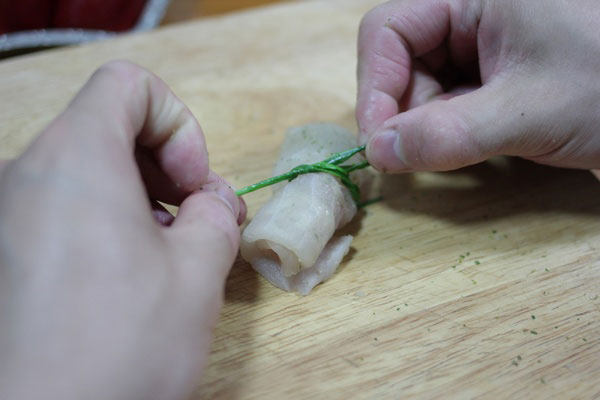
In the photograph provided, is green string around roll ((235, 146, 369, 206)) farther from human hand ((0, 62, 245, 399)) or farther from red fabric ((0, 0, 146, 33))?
red fabric ((0, 0, 146, 33))

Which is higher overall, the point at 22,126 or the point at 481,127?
the point at 481,127

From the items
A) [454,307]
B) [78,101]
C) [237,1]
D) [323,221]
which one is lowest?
[237,1]

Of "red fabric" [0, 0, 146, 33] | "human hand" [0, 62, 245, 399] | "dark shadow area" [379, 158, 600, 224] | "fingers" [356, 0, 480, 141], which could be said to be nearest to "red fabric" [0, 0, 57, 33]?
"red fabric" [0, 0, 146, 33]

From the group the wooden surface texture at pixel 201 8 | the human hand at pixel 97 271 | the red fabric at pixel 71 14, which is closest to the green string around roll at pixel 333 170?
the human hand at pixel 97 271

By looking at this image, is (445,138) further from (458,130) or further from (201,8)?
(201,8)

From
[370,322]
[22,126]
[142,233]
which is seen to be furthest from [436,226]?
[22,126]

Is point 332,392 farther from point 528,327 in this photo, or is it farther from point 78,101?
point 78,101
